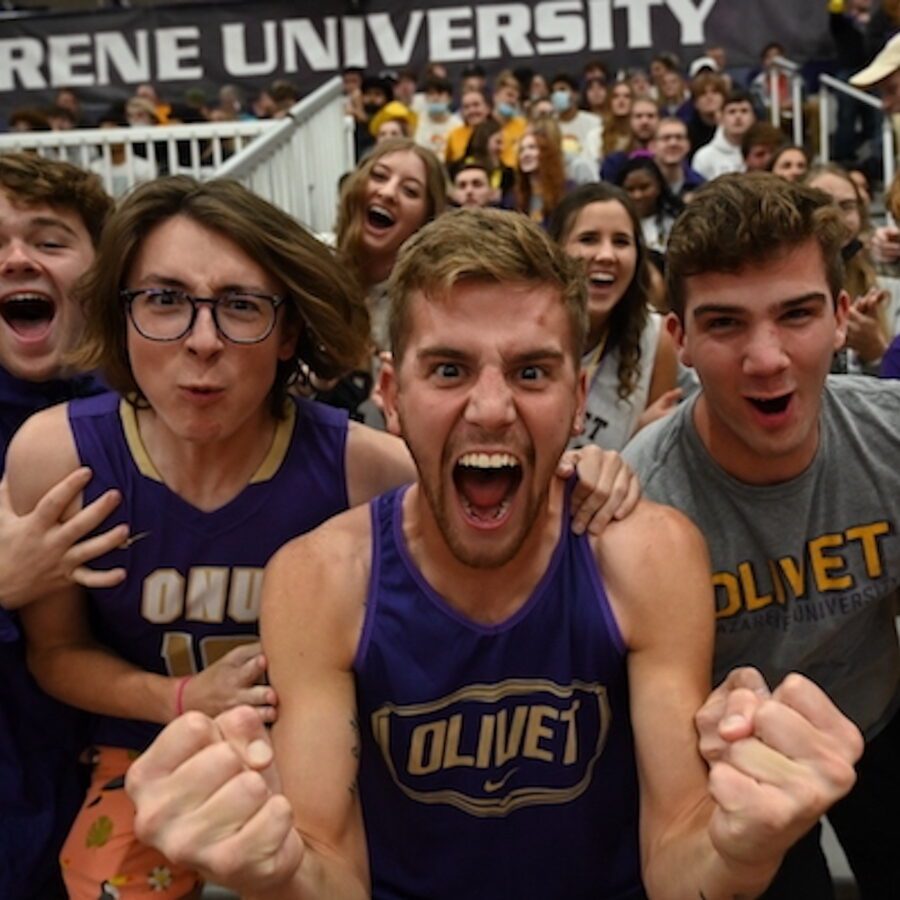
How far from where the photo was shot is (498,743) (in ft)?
6.87

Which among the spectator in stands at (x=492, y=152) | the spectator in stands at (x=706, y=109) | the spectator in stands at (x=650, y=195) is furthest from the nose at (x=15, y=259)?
the spectator in stands at (x=706, y=109)

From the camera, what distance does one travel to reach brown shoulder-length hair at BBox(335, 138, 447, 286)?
4520mm

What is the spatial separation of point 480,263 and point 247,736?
0.81 metres

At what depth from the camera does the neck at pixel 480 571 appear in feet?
6.84

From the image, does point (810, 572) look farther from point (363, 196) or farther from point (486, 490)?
point (363, 196)

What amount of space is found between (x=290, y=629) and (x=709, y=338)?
0.97m

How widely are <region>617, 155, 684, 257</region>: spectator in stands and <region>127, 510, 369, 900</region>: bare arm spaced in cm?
469

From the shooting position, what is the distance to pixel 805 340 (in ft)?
7.63

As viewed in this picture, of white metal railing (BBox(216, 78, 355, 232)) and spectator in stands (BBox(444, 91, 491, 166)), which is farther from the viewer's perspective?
spectator in stands (BBox(444, 91, 491, 166))

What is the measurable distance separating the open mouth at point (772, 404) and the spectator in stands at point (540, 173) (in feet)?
18.5

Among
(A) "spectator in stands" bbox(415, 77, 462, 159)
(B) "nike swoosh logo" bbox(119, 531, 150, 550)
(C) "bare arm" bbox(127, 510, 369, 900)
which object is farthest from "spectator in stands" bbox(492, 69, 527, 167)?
(C) "bare arm" bbox(127, 510, 369, 900)

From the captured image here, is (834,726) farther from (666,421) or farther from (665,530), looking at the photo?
(666,421)

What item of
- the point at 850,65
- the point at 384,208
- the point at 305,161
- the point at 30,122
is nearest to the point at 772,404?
the point at 384,208

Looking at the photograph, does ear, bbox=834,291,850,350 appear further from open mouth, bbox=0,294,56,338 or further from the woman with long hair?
open mouth, bbox=0,294,56,338
